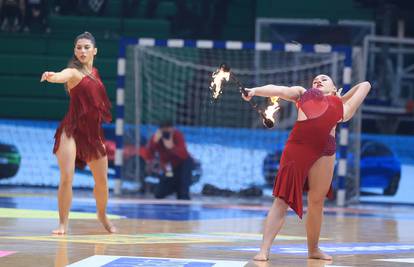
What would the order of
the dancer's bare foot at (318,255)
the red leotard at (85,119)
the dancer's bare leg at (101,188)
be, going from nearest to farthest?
the dancer's bare foot at (318,255) < the red leotard at (85,119) < the dancer's bare leg at (101,188)

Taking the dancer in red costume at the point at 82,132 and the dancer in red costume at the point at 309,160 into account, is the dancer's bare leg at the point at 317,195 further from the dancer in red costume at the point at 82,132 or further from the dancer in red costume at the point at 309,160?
the dancer in red costume at the point at 82,132

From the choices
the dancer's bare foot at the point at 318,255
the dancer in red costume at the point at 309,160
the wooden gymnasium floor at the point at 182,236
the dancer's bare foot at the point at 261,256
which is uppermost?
the dancer in red costume at the point at 309,160

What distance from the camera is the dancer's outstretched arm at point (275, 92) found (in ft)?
28.8

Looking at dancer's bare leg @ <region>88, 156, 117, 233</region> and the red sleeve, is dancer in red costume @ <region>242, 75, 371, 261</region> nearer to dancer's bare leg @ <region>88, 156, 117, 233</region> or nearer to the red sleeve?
dancer's bare leg @ <region>88, 156, 117, 233</region>

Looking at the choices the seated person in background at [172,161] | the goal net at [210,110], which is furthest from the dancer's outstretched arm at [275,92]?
the goal net at [210,110]

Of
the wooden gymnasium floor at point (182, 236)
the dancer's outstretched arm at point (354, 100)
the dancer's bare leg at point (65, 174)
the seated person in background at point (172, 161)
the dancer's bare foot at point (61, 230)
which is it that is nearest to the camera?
the wooden gymnasium floor at point (182, 236)

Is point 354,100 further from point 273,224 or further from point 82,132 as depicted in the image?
point 82,132

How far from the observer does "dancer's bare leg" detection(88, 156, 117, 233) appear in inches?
437

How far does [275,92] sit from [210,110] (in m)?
10.9

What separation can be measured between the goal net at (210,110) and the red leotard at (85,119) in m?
7.60

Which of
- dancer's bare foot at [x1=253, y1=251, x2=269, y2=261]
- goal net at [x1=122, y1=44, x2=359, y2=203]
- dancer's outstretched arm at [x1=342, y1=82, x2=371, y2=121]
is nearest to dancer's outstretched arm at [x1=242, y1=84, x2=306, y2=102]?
dancer's outstretched arm at [x1=342, y1=82, x2=371, y2=121]

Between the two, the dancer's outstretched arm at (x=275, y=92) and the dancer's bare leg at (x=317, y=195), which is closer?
the dancer's outstretched arm at (x=275, y=92)

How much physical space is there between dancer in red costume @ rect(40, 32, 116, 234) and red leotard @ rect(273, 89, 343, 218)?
2.58 metres

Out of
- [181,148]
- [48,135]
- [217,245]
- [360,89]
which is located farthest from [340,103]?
[48,135]
